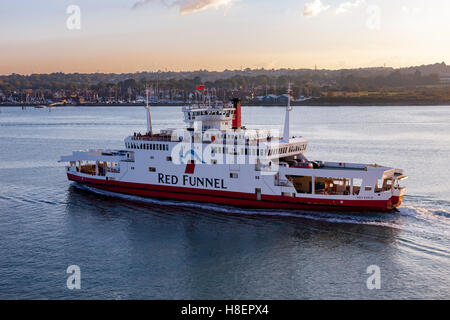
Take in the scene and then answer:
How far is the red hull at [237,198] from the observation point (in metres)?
26.2

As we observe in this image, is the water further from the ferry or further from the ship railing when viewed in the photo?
the ship railing

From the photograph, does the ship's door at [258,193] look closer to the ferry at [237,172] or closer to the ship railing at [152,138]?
the ferry at [237,172]

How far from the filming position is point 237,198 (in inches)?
1133

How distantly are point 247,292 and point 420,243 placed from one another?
9.99 m

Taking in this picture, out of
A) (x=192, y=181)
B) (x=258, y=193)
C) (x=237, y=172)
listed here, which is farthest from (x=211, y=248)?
(x=192, y=181)

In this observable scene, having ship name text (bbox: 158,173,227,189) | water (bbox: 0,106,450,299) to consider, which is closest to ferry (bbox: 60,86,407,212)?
ship name text (bbox: 158,173,227,189)

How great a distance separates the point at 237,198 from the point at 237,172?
1796 millimetres

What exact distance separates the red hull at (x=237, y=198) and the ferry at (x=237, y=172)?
2.0 inches

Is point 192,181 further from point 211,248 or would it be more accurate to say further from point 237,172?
point 211,248

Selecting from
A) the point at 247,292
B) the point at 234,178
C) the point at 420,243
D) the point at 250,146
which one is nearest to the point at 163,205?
the point at 234,178

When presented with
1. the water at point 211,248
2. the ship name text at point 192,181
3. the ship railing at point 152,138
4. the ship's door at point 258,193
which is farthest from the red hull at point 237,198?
the ship railing at point 152,138

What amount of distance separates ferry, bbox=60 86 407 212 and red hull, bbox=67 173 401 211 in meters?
0.05
